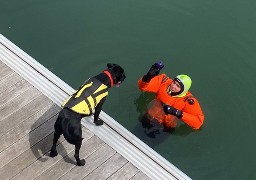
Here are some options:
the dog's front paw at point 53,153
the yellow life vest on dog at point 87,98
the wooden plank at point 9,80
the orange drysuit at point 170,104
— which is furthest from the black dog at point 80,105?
the wooden plank at point 9,80

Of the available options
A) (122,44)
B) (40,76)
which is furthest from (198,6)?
(40,76)

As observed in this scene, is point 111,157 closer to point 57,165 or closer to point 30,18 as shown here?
point 57,165

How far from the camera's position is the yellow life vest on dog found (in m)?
6.02

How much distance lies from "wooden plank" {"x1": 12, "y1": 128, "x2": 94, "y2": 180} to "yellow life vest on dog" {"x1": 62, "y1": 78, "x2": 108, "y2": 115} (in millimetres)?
1007

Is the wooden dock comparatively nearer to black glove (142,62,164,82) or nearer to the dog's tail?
the dog's tail

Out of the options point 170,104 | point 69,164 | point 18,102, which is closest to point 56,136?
point 69,164

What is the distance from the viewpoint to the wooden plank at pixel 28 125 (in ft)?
22.4

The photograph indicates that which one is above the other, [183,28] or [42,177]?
[183,28]

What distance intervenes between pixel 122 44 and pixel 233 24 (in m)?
2.78

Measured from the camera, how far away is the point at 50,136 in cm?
693

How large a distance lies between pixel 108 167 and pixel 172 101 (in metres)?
1.67

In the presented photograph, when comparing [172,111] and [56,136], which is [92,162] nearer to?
[56,136]

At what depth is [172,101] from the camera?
24.6ft

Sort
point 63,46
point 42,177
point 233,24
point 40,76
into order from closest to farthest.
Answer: point 42,177
point 40,76
point 63,46
point 233,24
